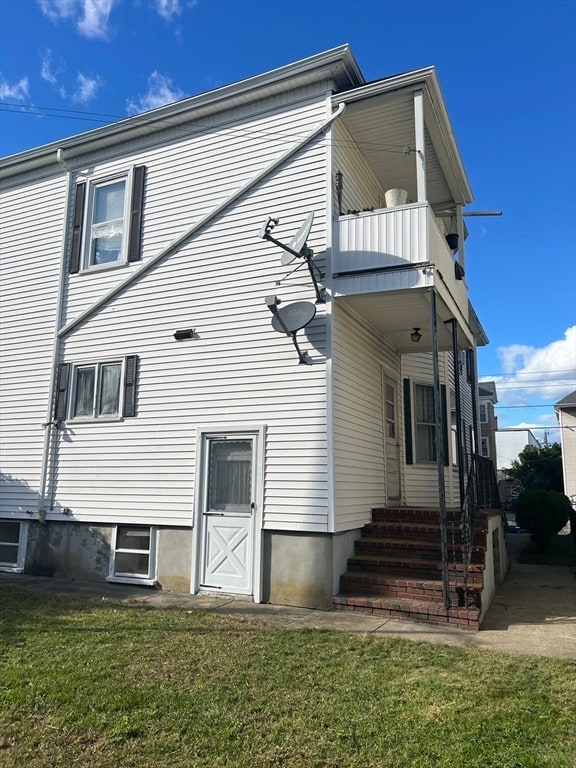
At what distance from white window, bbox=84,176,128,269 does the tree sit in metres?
27.0

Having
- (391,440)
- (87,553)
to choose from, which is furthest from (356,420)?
(87,553)

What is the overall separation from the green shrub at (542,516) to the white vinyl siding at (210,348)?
8.83 metres

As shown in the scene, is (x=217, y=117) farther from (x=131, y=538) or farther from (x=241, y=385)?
(x=131, y=538)

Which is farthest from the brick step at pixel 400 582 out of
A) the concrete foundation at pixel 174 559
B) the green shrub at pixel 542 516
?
the green shrub at pixel 542 516

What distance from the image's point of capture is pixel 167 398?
888 centimetres

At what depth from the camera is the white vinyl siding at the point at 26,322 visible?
10.1 m

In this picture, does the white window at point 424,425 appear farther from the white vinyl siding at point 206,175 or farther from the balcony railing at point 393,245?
the white vinyl siding at point 206,175

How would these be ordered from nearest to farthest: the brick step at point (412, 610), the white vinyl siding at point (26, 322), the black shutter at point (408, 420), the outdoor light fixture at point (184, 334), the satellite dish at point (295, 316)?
1. the brick step at point (412, 610)
2. the satellite dish at point (295, 316)
3. the outdoor light fixture at point (184, 334)
4. the white vinyl siding at point (26, 322)
5. the black shutter at point (408, 420)

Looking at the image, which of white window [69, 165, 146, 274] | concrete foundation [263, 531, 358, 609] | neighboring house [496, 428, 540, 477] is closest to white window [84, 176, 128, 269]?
white window [69, 165, 146, 274]

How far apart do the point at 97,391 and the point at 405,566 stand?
556 centimetres

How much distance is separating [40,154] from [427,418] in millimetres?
8907

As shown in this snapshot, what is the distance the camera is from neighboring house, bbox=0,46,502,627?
772 cm

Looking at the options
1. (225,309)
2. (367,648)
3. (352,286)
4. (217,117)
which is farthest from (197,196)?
(367,648)

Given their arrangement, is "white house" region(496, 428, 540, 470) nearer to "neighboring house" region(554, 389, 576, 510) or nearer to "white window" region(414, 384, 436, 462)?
"neighboring house" region(554, 389, 576, 510)
